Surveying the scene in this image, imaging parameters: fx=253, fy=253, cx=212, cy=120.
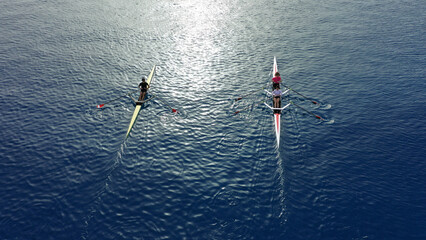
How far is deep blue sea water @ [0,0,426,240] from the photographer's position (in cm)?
2450

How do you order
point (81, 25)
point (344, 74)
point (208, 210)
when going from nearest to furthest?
point (208, 210) < point (344, 74) < point (81, 25)

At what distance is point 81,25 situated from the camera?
234 feet

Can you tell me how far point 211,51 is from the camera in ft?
190

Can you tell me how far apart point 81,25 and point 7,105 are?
39.2 metres

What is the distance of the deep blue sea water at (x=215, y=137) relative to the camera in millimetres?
24500

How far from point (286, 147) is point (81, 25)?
67.8 m

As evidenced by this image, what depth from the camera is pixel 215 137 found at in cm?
3431

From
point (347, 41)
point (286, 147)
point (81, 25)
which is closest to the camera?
point (286, 147)

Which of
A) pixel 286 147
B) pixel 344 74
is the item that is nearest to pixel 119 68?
pixel 286 147

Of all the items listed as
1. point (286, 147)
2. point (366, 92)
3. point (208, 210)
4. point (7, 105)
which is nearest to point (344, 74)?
point (366, 92)

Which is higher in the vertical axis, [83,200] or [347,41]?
[347,41]

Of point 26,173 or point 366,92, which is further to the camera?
point 366,92

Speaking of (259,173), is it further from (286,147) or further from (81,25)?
(81,25)

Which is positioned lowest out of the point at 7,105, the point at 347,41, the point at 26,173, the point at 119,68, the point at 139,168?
the point at 26,173
